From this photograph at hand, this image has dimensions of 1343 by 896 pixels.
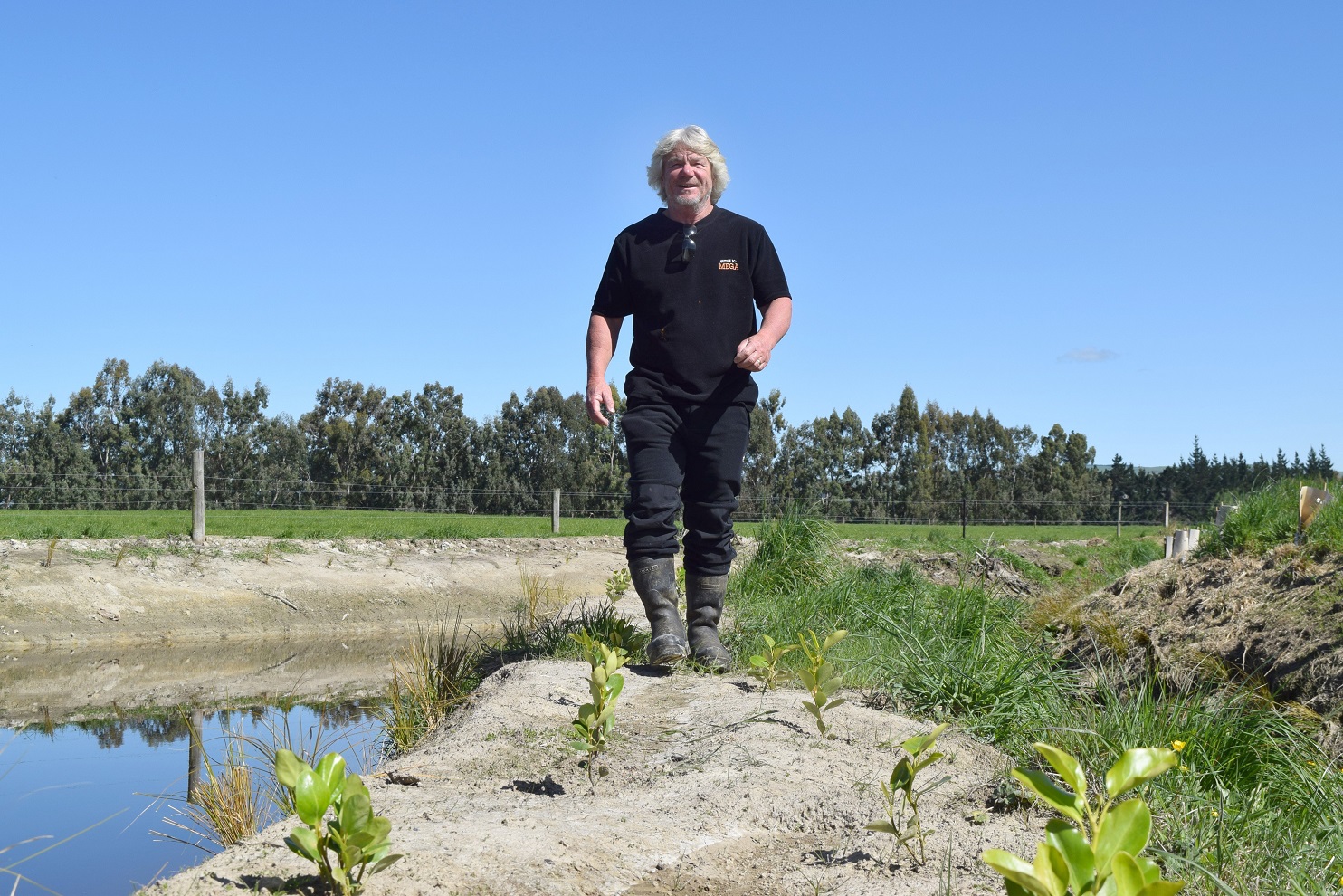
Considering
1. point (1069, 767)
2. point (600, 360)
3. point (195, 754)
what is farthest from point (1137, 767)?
point (195, 754)

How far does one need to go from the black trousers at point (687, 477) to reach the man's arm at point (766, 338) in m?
0.24

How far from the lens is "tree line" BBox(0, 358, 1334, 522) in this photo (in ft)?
146

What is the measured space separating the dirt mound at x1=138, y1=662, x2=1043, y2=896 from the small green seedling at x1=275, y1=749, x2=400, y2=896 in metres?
0.12

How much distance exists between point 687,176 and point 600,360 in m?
0.81

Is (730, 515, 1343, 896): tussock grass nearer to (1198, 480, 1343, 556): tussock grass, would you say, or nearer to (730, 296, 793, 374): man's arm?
(730, 296, 793, 374): man's arm

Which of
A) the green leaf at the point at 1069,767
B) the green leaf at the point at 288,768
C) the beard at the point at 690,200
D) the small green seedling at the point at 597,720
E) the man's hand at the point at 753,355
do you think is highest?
the beard at the point at 690,200

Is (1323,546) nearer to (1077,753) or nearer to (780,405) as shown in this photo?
(1077,753)

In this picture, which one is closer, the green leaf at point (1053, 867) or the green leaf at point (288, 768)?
the green leaf at point (1053, 867)

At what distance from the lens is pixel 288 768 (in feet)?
5.59

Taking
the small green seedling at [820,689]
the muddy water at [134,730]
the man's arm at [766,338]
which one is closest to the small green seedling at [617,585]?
the muddy water at [134,730]

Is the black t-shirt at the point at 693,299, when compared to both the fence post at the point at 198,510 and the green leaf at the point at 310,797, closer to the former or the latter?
the green leaf at the point at 310,797

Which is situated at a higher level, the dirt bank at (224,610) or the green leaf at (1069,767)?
the green leaf at (1069,767)

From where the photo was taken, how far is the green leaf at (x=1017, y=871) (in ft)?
3.90

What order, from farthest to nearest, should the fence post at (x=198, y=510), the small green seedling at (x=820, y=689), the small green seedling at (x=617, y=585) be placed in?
the fence post at (x=198, y=510) < the small green seedling at (x=617, y=585) < the small green seedling at (x=820, y=689)
